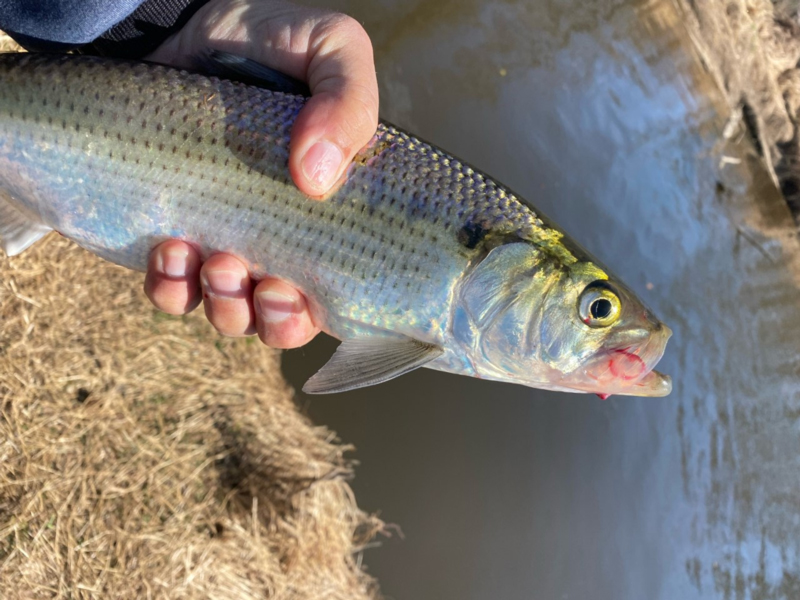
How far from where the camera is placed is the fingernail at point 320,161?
2.33m

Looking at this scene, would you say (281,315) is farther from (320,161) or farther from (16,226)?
(16,226)

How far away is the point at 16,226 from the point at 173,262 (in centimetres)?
84

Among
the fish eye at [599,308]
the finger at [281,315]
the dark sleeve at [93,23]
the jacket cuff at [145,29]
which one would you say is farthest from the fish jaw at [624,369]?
the jacket cuff at [145,29]

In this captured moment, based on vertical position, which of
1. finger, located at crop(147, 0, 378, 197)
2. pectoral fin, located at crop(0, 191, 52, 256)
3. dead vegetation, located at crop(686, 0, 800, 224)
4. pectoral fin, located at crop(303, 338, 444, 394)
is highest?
dead vegetation, located at crop(686, 0, 800, 224)

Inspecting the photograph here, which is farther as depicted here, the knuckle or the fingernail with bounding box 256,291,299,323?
the knuckle

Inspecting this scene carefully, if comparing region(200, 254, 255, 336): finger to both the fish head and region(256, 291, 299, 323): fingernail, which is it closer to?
region(256, 291, 299, 323): fingernail

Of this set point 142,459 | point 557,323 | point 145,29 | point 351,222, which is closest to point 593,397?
point 142,459

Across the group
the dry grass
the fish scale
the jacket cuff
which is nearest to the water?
the dry grass

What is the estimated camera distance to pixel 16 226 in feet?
9.11

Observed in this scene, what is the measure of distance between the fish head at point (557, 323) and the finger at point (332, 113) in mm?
757

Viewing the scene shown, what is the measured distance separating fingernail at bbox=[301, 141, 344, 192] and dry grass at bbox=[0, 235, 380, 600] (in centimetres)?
326

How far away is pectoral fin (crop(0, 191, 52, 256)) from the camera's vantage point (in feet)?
9.02

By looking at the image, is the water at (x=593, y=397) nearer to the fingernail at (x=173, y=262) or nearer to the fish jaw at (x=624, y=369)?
the fingernail at (x=173, y=262)

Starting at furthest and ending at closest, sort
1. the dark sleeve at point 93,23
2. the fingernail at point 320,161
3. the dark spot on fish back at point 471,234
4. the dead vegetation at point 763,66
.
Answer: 1. the dead vegetation at point 763,66
2. the dark sleeve at point 93,23
3. the dark spot on fish back at point 471,234
4. the fingernail at point 320,161
